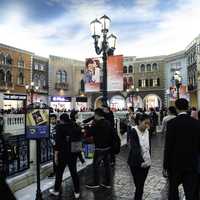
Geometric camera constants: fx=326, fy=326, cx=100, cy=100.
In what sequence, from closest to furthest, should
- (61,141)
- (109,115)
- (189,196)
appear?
(189,196) → (61,141) → (109,115)

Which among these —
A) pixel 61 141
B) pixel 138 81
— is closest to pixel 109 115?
pixel 61 141

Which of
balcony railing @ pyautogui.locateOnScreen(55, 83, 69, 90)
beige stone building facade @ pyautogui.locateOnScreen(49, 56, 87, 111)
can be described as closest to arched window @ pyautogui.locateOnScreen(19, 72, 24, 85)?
beige stone building facade @ pyautogui.locateOnScreen(49, 56, 87, 111)

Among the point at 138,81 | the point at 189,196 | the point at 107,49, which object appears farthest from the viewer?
the point at 138,81

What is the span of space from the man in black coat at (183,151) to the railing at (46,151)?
13.7 feet

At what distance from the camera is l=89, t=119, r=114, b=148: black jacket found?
6066mm

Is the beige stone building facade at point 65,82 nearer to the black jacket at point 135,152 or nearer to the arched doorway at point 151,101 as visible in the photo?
the arched doorway at point 151,101

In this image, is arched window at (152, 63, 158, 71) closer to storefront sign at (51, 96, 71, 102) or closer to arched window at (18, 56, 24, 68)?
storefront sign at (51, 96, 71, 102)

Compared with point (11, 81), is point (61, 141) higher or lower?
lower

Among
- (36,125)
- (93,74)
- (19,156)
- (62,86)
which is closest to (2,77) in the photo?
(62,86)

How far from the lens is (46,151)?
310 inches

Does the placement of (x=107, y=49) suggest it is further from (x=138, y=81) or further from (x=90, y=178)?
(x=138, y=81)

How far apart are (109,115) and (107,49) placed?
3.38 m

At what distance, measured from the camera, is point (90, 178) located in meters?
7.24

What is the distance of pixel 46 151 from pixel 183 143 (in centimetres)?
457
